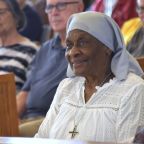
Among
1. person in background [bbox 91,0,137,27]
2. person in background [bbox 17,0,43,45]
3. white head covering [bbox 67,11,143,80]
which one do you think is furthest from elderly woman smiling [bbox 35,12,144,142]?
person in background [bbox 17,0,43,45]

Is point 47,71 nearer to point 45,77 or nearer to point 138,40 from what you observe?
point 45,77

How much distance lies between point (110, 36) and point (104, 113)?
1.07 ft

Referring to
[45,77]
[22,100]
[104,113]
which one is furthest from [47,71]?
[104,113]

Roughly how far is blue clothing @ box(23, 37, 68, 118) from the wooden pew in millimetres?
402

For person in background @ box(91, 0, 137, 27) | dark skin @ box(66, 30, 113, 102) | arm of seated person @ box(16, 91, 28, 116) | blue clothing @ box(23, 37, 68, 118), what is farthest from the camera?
person in background @ box(91, 0, 137, 27)

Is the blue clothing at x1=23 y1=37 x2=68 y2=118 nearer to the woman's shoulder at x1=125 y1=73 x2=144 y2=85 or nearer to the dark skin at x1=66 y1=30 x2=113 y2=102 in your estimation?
the dark skin at x1=66 y1=30 x2=113 y2=102

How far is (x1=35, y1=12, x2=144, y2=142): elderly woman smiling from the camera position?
6.10 feet

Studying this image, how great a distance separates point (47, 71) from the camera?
9.41 feet

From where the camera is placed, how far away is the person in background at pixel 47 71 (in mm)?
2795

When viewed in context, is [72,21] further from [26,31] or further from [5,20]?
[26,31]

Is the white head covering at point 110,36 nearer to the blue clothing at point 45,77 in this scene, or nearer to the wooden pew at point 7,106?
the wooden pew at point 7,106

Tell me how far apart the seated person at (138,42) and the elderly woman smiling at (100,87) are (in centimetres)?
84

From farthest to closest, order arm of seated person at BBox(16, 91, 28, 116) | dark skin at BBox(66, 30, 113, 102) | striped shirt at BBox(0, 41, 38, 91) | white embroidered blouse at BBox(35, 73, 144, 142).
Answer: striped shirt at BBox(0, 41, 38, 91)
arm of seated person at BBox(16, 91, 28, 116)
dark skin at BBox(66, 30, 113, 102)
white embroidered blouse at BBox(35, 73, 144, 142)

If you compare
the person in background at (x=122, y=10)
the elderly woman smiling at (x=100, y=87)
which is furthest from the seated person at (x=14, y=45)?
the elderly woman smiling at (x=100, y=87)
